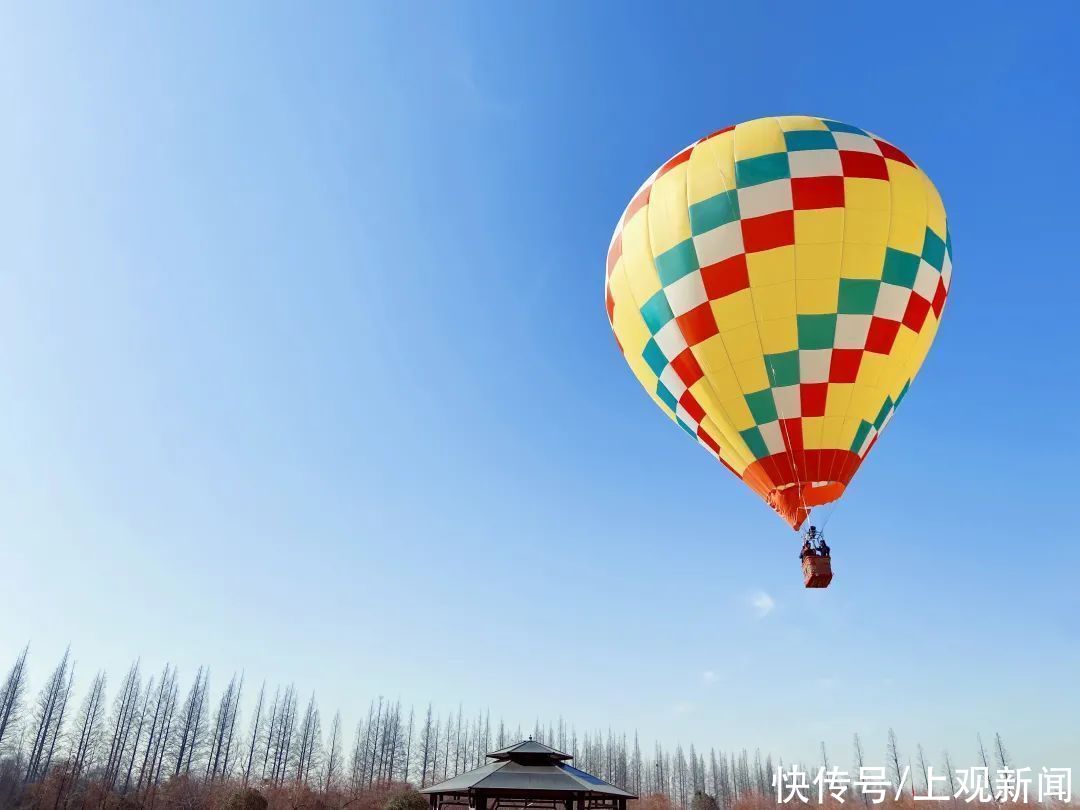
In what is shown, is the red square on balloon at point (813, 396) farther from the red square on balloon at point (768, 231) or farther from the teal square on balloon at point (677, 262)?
the teal square on balloon at point (677, 262)

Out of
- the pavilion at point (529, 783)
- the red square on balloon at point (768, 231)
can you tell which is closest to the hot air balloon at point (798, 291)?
the red square on balloon at point (768, 231)

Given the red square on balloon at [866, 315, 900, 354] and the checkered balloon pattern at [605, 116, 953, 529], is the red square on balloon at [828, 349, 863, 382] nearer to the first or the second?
the checkered balloon pattern at [605, 116, 953, 529]

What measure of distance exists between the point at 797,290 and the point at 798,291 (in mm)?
23

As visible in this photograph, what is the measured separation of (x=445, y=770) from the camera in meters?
70.4

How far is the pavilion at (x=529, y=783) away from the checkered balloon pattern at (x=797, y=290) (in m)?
6.27

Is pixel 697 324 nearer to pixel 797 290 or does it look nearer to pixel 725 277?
pixel 725 277

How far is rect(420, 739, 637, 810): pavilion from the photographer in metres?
12.6

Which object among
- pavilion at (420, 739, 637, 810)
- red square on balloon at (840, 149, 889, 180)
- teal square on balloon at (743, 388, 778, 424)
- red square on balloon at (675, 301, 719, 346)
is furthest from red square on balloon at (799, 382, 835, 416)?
pavilion at (420, 739, 637, 810)

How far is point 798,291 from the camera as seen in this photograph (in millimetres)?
11422

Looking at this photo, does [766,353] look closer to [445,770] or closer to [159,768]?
[159,768]

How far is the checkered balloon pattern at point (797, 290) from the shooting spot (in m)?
11.5

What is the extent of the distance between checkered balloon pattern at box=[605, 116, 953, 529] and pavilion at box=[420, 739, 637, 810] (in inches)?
247

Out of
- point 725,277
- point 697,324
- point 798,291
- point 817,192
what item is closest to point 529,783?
point 697,324

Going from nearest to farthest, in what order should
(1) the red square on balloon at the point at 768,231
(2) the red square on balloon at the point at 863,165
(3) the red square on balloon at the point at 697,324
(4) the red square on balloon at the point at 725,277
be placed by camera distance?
1. (1) the red square on balloon at the point at 768,231
2. (4) the red square on balloon at the point at 725,277
3. (2) the red square on balloon at the point at 863,165
4. (3) the red square on balloon at the point at 697,324
